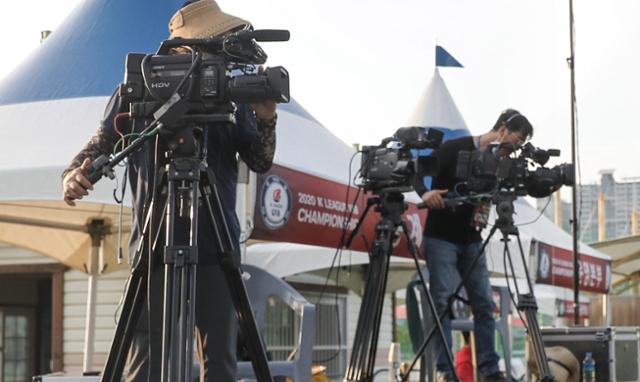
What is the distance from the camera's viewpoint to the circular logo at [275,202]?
187 inches

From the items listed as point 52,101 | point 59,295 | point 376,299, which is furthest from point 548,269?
point 59,295

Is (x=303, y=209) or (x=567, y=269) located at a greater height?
(x=303, y=209)

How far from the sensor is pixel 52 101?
5.31m

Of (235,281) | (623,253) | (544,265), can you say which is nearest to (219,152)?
(235,281)

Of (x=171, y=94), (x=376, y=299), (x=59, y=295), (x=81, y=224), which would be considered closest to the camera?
(x=171, y=94)

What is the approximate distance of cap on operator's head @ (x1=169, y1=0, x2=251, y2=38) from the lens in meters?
2.80

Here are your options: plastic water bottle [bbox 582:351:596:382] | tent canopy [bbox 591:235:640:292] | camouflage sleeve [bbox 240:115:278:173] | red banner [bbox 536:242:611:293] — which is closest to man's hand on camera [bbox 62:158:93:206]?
camouflage sleeve [bbox 240:115:278:173]

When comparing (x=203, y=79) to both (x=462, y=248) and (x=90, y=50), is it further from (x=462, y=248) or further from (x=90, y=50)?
(x=90, y=50)

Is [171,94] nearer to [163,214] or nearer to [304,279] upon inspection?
[163,214]

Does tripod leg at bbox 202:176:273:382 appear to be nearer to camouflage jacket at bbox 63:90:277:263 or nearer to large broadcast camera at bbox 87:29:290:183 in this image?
large broadcast camera at bbox 87:29:290:183

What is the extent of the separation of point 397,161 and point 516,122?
2.26 feet

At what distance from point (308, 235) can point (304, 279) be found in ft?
25.6

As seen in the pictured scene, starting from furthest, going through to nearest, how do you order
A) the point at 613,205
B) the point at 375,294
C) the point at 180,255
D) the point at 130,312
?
the point at 613,205 → the point at 375,294 → the point at 130,312 → the point at 180,255

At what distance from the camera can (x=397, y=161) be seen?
471 centimetres
